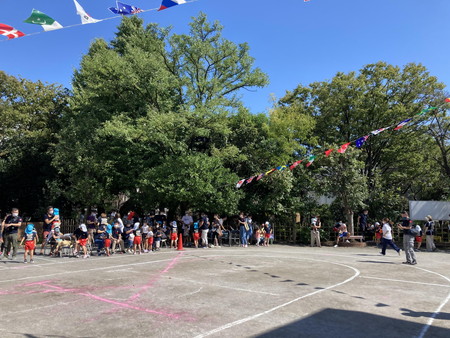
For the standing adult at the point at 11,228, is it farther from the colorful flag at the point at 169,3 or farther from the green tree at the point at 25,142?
the green tree at the point at 25,142

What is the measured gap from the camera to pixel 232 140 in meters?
22.8

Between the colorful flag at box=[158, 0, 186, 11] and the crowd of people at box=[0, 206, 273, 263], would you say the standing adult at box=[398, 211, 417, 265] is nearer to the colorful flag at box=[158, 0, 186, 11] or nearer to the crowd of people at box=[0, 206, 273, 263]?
the crowd of people at box=[0, 206, 273, 263]

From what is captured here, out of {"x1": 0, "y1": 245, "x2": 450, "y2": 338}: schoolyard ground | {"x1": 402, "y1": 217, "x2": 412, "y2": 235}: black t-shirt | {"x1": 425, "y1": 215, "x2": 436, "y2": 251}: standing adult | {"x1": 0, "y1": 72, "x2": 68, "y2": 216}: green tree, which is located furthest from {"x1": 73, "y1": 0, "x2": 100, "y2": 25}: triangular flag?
{"x1": 0, "y1": 72, "x2": 68, "y2": 216}: green tree

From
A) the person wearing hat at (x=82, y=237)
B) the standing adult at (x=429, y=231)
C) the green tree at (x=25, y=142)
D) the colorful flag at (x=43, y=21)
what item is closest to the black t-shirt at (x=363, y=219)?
the standing adult at (x=429, y=231)

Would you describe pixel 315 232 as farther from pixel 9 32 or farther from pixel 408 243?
pixel 9 32

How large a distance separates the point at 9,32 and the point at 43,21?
3.13 ft

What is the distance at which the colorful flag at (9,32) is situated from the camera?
8930 mm

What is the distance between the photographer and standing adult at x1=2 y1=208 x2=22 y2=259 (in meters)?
12.7

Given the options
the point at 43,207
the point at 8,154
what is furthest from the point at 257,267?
the point at 8,154

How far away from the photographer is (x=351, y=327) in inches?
217

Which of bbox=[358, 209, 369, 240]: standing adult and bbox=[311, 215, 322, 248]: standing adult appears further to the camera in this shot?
bbox=[358, 209, 369, 240]: standing adult

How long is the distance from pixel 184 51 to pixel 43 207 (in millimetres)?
16883

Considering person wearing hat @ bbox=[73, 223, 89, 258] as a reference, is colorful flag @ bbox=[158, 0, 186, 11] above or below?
above

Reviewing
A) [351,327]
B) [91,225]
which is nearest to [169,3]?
[351,327]
